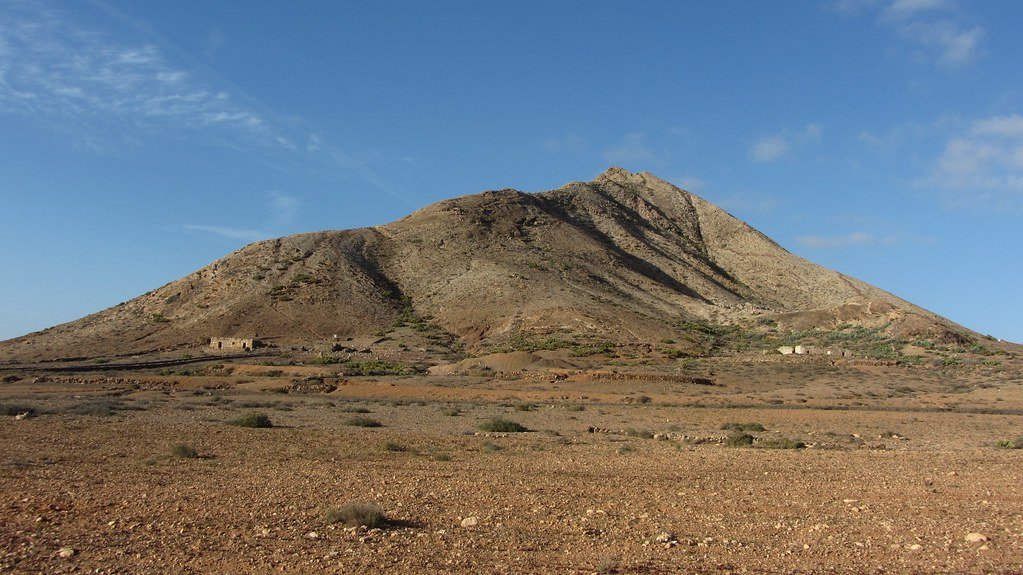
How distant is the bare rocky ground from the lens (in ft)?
24.5

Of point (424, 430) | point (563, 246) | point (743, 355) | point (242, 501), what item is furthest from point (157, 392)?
point (563, 246)

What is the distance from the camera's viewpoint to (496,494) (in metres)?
11.0

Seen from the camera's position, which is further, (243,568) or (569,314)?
(569,314)

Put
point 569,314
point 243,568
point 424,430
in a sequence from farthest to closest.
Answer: point 569,314, point 424,430, point 243,568

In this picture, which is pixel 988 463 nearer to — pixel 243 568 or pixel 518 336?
pixel 243 568

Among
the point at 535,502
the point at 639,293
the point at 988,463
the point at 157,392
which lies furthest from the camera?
the point at 639,293

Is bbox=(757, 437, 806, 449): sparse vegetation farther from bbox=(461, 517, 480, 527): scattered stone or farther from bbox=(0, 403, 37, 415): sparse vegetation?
bbox=(0, 403, 37, 415): sparse vegetation

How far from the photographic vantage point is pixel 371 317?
238 feet

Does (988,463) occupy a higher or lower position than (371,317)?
lower

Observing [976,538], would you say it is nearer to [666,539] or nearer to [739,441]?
[666,539]

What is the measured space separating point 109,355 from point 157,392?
30523mm

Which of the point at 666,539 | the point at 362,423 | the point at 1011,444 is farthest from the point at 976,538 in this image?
the point at 362,423

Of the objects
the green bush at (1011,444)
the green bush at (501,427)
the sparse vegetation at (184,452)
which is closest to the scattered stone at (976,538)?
the sparse vegetation at (184,452)

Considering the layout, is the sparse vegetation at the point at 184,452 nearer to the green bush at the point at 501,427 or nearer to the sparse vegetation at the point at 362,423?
the sparse vegetation at the point at 362,423
